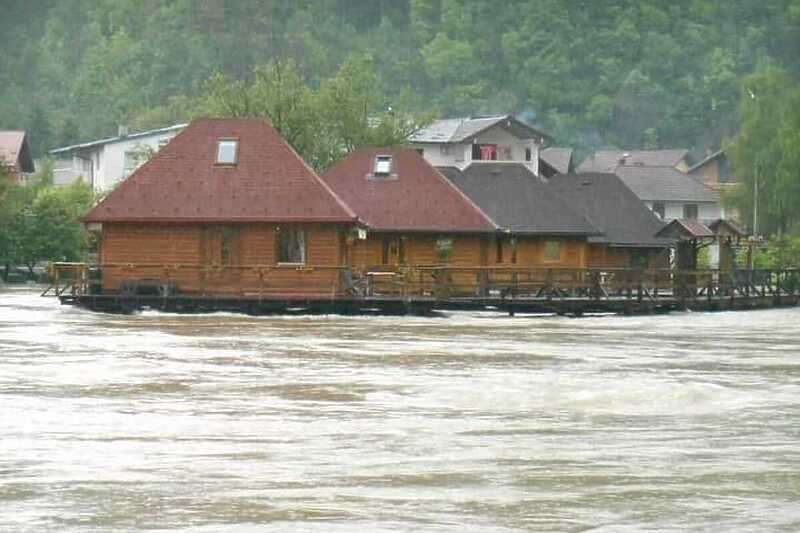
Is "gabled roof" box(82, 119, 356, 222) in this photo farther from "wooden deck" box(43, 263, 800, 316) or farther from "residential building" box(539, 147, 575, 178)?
"residential building" box(539, 147, 575, 178)

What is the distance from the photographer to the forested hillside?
168 m

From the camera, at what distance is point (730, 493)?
20.5 metres

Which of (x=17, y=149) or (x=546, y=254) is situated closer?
(x=546, y=254)

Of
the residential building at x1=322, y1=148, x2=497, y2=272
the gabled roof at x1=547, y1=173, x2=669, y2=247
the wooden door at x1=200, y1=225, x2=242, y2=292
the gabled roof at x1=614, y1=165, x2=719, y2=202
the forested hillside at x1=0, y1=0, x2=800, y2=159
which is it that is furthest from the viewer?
the forested hillside at x1=0, y1=0, x2=800, y2=159

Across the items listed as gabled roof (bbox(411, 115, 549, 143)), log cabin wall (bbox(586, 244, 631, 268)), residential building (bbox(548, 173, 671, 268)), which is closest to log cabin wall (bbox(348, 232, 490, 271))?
residential building (bbox(548, 173, 671, 268))

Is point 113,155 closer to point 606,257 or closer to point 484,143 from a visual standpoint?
point 484,143

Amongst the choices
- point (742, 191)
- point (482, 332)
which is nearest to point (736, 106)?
point (742, 191)

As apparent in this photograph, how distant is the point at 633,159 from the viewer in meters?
141

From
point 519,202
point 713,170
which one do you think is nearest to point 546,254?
point 519,202

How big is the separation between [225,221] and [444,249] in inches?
342

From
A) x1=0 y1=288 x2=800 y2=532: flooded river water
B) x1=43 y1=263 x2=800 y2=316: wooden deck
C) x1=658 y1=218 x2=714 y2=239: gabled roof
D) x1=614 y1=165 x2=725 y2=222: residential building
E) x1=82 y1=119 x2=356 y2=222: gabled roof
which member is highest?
x1=614 y1=165 x2=725 y2=222: residential building

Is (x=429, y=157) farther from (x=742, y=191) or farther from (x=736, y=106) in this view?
(x=736, y=106)

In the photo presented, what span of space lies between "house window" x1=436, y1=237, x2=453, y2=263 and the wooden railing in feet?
14.9

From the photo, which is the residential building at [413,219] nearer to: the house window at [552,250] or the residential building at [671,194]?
the house window at [552,250]
